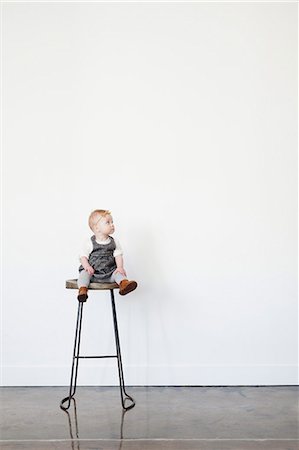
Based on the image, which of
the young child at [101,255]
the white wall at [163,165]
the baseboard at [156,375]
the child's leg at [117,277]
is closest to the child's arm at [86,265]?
the young child at [101,255]

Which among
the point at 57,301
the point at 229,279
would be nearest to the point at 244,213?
the point at 229,279

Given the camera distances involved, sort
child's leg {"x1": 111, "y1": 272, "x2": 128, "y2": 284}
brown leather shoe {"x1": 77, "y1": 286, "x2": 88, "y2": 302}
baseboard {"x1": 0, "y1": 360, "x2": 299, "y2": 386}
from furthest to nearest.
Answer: baseboard {"x1": 0, "y1": 360, "x2": 299, "y2": 386}
child's leg {"x1": 111, "y1": 272, "x2": 128, "y2": 284}
brown leather shoe {"x1": 77, "y1": 286, "x2": 88, "y2": 302}

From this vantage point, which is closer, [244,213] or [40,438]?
[40,438]

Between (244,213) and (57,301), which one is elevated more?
(244,213)

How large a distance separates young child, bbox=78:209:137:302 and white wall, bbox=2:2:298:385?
425mm

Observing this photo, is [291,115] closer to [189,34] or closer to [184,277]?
[189,34]

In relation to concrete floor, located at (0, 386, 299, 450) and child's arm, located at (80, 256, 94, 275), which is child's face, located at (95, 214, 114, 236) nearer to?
child's arm, located at (80, 256, 94, 275)

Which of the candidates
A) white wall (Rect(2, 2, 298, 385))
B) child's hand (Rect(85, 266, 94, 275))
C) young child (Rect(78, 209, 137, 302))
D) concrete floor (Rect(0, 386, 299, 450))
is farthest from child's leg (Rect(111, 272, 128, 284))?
concrete floor (Rect(0, 386, 299, 450))

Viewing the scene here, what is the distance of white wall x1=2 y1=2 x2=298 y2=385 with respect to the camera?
3.87 meters

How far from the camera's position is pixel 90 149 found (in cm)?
390

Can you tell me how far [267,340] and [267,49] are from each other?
2.13 metres

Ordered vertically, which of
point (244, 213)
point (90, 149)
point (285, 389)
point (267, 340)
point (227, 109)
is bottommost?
point (285, 389)

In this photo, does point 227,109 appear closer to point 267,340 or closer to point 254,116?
point 254,116

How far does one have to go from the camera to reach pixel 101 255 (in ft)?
11.3
